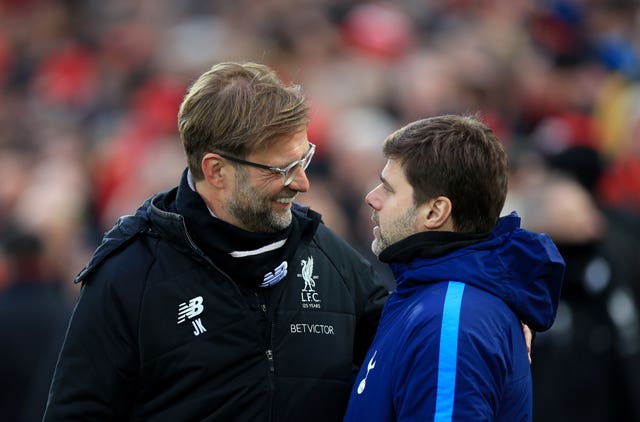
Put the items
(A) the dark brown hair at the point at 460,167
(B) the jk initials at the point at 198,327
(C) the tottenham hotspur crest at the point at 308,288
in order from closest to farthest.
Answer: (A) the dark brown hair at the point at 460,167, (B) the jk initials at the point at 198,327, (C) the tottenham hotspur crest at the point at 308,288

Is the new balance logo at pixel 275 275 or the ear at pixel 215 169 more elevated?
the ear at pixel 215 169

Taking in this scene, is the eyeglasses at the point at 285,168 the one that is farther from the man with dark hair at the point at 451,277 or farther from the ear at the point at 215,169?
the man with dark hair at the point at 451,277

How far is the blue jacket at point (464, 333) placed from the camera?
9.35 feet

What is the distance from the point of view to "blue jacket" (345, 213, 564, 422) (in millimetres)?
2850

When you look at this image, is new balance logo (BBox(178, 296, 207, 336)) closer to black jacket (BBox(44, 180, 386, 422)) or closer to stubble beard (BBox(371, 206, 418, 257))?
black jacket (BBox(44, 180, 386, 422))

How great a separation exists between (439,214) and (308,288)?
59cm

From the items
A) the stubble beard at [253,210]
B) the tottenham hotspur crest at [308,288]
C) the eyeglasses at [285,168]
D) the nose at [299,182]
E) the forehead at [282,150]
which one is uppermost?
the forehead at [282,150]

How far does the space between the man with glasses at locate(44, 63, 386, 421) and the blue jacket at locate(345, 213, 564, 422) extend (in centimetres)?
29

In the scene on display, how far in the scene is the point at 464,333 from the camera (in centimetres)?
288

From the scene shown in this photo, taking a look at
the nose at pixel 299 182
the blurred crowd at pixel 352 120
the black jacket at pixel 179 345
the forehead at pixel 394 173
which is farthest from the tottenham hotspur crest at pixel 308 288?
the blurred crowd at pixel 352 120

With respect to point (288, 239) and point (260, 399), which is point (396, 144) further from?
point (260, 399)

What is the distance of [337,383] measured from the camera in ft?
11.3

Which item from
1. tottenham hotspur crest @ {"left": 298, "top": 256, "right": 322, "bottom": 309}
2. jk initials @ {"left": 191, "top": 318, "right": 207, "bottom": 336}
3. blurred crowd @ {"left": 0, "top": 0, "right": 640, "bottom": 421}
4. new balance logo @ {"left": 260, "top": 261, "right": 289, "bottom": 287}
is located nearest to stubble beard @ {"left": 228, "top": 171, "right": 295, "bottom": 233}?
new balance logo @ {"left": 260, "top": 261, "right": 289, "bottom": 287}

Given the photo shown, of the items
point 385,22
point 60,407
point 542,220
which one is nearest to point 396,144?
point 60,407
